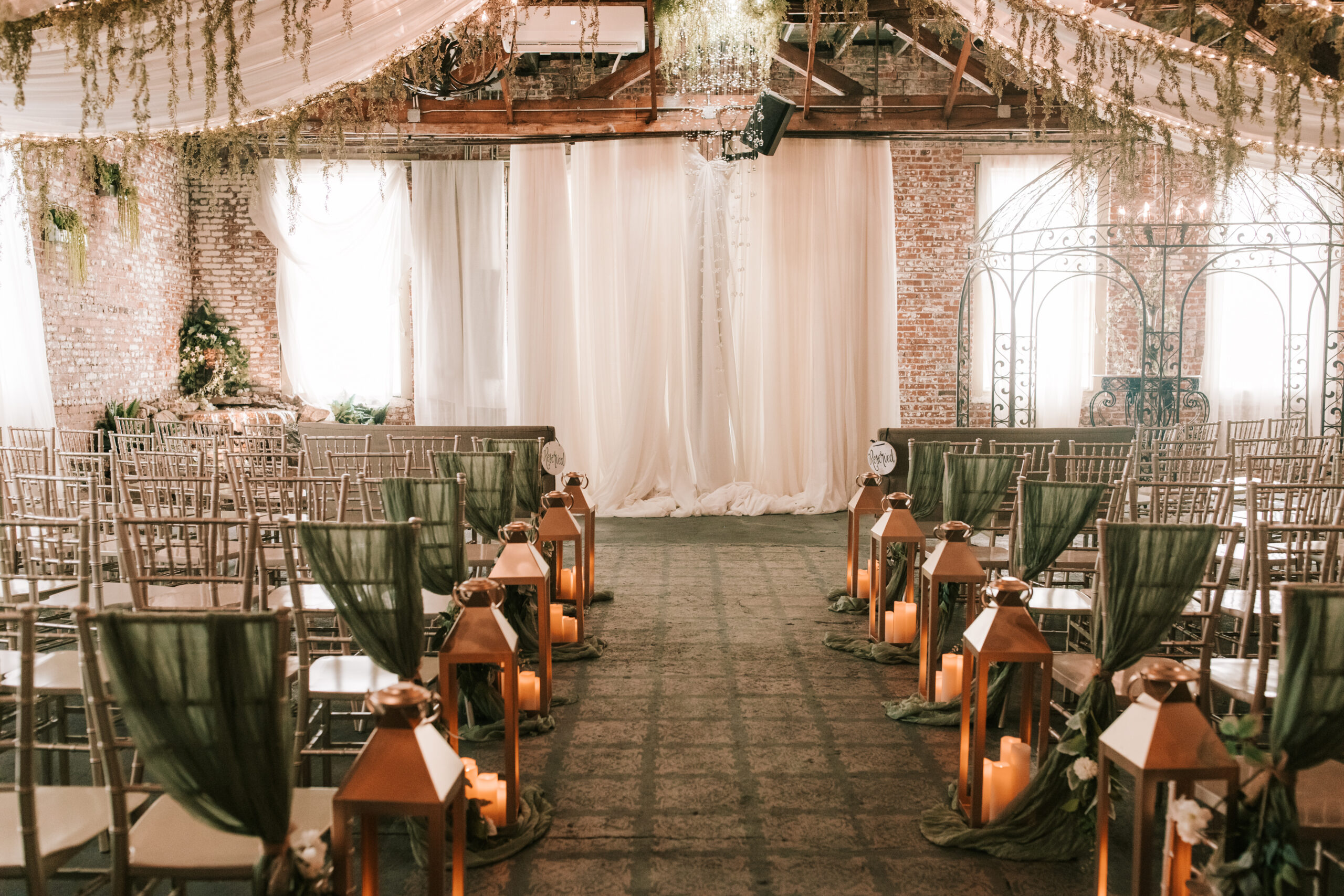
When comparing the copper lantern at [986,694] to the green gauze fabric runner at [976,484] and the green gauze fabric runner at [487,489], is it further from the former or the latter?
the green gauze fabric runner at [487,489]

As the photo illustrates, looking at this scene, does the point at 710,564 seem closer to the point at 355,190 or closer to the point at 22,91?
the point at 22,91

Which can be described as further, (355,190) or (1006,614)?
(355,190)

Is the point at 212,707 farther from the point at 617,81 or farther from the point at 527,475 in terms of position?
the point at 617,81

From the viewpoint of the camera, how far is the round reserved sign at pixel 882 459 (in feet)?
18.7

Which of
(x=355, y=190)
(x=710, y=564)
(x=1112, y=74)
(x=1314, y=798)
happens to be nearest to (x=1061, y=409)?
(x=710, y=564)

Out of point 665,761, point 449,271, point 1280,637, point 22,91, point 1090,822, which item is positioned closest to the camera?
point 1280,637

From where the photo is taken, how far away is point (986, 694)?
9.25 feet

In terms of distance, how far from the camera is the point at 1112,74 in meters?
4.72

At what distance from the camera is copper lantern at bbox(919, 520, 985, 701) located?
11.3ft

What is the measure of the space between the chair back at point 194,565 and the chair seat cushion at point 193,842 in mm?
657

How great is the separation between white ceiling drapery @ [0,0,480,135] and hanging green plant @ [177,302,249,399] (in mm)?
5684

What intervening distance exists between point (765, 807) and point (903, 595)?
218 cm

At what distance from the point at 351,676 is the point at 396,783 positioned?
1042 millimetres

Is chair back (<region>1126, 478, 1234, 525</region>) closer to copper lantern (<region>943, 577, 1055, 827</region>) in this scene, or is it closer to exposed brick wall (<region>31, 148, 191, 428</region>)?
copper lantern (<region>943, 577, 1055, 827</region>)
